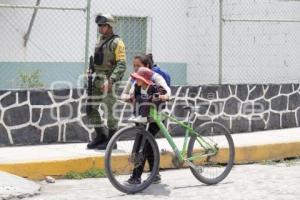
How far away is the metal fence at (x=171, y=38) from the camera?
13.1m

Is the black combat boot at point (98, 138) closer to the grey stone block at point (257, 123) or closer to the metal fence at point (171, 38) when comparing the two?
the grey stone block at point (257, 123)

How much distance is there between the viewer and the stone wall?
30.5 ft

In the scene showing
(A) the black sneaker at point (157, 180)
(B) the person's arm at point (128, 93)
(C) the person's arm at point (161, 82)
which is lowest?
(A) the black sneaker at point (157, 180)

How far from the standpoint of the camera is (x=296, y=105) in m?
12.1

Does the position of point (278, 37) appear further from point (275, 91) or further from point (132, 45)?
point (132, 45)

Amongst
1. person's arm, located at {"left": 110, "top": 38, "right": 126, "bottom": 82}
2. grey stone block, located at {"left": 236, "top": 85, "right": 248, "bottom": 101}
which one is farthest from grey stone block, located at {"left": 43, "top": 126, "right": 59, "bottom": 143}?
grey stone block, located at {"left": 236, "top": 85, "right": 248, "bottom": 101}

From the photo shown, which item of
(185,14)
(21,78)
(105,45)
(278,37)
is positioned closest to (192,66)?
(185,14)

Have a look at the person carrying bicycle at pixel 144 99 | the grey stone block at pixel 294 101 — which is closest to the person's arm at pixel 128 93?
the person carrying bicycle at pixel 144 99

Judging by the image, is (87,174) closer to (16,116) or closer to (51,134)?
(51,134)

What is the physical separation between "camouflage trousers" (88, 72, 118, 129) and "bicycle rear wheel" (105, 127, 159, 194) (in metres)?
1.26

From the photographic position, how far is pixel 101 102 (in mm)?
8898

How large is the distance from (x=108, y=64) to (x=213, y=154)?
188 cm

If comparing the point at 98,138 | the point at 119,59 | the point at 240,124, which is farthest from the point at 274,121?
the point at 119,59

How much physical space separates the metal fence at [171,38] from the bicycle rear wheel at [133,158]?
536 centimetres
